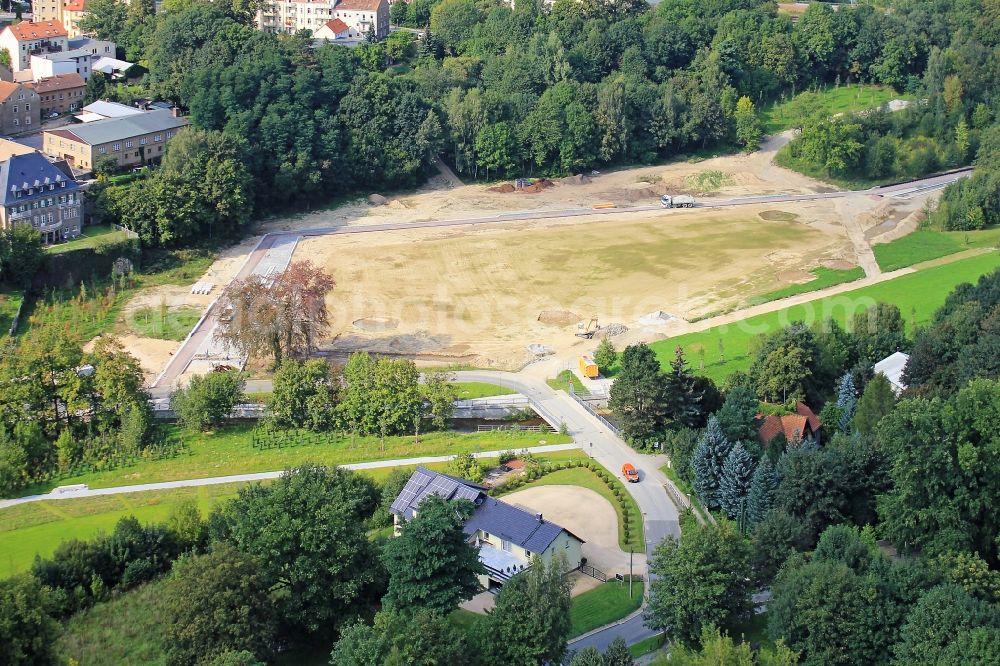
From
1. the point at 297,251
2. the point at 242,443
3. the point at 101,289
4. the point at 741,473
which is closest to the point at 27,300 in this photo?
the point at 101,289

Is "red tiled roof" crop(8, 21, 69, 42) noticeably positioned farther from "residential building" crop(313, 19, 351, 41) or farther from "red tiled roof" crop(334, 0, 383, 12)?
"red tiled roof" crop(334, 0, 383, 12)

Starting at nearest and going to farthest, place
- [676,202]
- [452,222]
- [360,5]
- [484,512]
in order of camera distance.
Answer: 1. [484,512]
2. [452,222]
3. [676,202]
4. [360,5]

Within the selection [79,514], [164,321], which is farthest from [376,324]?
[79,514]

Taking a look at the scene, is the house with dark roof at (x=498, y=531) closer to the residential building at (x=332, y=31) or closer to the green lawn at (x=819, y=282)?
the green lawn at (x=819, y=282)

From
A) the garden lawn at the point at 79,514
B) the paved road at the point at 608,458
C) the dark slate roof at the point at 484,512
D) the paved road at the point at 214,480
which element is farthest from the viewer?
the paved road at the point at 214,480

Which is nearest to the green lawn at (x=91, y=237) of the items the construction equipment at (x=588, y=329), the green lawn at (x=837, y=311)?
the construction equipment at (x=588, y=329)

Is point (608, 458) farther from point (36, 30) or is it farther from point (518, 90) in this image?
point (36, 30)
